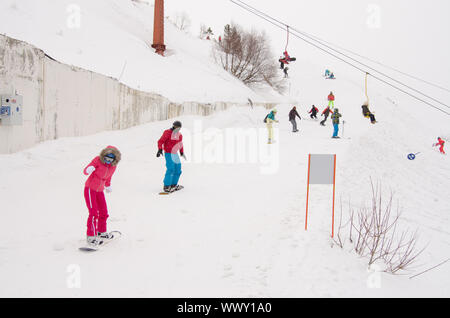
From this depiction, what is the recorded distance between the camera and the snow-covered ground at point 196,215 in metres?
3.93

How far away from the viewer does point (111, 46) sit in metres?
18.5

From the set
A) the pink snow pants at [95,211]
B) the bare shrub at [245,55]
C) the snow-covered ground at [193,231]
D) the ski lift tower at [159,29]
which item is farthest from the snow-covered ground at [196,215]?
the bare shrub at [245,55]

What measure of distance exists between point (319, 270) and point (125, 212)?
390cm

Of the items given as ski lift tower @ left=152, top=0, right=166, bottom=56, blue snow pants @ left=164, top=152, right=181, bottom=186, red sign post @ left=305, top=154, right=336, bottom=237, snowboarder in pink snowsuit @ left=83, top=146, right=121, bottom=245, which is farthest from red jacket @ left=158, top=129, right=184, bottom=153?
ski lift tower @ left=152, top=0, right=166, bottom=56

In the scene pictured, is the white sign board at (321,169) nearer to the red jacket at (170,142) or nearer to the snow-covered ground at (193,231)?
the snow-covered ground at (193,231)

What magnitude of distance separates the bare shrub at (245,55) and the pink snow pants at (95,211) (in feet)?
108

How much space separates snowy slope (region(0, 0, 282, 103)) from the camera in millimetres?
13086

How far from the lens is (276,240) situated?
206 inches

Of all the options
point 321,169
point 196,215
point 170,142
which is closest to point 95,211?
point 196,215

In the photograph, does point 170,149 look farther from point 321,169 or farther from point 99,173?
point 321,169

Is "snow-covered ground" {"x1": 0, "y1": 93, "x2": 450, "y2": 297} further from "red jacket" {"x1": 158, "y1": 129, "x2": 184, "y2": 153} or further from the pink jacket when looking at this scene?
"red jacket" {"x1": 158, "y1": 129, "x2": 184, "y2": 153}

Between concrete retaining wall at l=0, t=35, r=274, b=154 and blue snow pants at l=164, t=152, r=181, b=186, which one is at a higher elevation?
concrete retaining wall at l=0, t=35, r=274, b=154

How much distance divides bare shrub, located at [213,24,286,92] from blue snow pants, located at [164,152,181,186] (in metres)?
29.7

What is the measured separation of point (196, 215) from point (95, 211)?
2.22m
